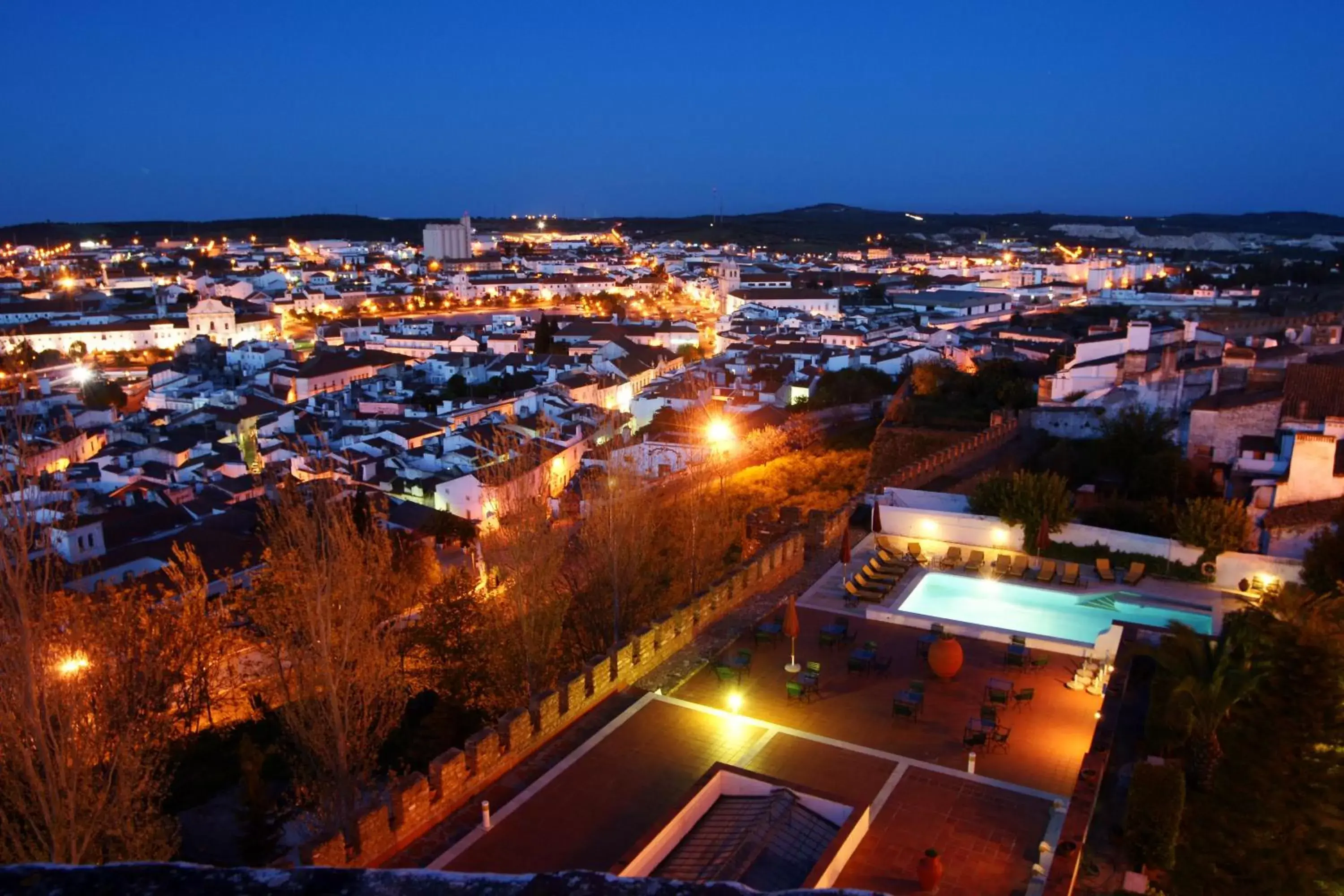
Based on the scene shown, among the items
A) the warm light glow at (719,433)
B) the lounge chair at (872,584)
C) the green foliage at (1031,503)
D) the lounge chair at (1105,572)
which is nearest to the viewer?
the lounge chair at (872,584)

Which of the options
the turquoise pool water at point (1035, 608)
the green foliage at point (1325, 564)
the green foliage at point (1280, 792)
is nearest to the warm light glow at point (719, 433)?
the turquoise pool water at point (1035, 608)

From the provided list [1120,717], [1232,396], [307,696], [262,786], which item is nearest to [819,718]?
[1120,717]

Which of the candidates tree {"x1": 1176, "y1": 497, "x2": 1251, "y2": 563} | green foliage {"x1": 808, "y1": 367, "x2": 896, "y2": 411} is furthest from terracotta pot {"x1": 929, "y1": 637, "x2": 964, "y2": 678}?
green foliage {"x1": 808, "y1": 367, "x2": 896, "y2": 411}

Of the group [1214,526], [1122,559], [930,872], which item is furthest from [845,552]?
[930,872]

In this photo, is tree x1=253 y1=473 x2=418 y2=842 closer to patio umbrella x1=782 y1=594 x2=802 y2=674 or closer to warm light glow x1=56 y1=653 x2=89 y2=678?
warm light glow x1=56 y1=653 x2=89 y2=678

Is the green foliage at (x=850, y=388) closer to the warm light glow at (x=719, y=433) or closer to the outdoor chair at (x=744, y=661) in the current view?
the warm light glow at (x=719, y=433)

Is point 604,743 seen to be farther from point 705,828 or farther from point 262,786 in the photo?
point 262,786

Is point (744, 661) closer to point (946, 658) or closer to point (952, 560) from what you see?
point (946, 658)
